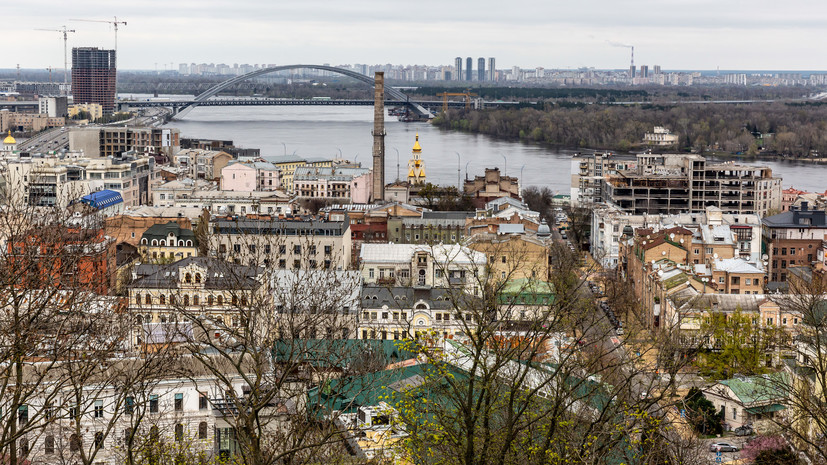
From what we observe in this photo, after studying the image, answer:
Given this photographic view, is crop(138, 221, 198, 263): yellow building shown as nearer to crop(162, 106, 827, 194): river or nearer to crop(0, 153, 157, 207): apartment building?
crop(0, 153, 157, 207): apartment building

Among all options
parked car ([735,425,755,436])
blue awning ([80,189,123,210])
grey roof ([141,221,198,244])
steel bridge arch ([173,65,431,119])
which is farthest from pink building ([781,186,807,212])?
steel bridge arch ([173,65,431,119])

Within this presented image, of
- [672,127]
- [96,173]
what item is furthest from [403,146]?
[96,173]

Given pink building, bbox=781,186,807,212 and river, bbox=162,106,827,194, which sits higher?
river, bbox=162,106,827,194

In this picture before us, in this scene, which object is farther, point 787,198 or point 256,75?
point 256,75

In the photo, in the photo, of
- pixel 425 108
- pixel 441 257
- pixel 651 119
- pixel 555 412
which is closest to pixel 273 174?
pixel 441 257

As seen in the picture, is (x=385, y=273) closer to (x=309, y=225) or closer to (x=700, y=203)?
(x=309, y=225)

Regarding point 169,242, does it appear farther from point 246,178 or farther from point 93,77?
point 93,77
